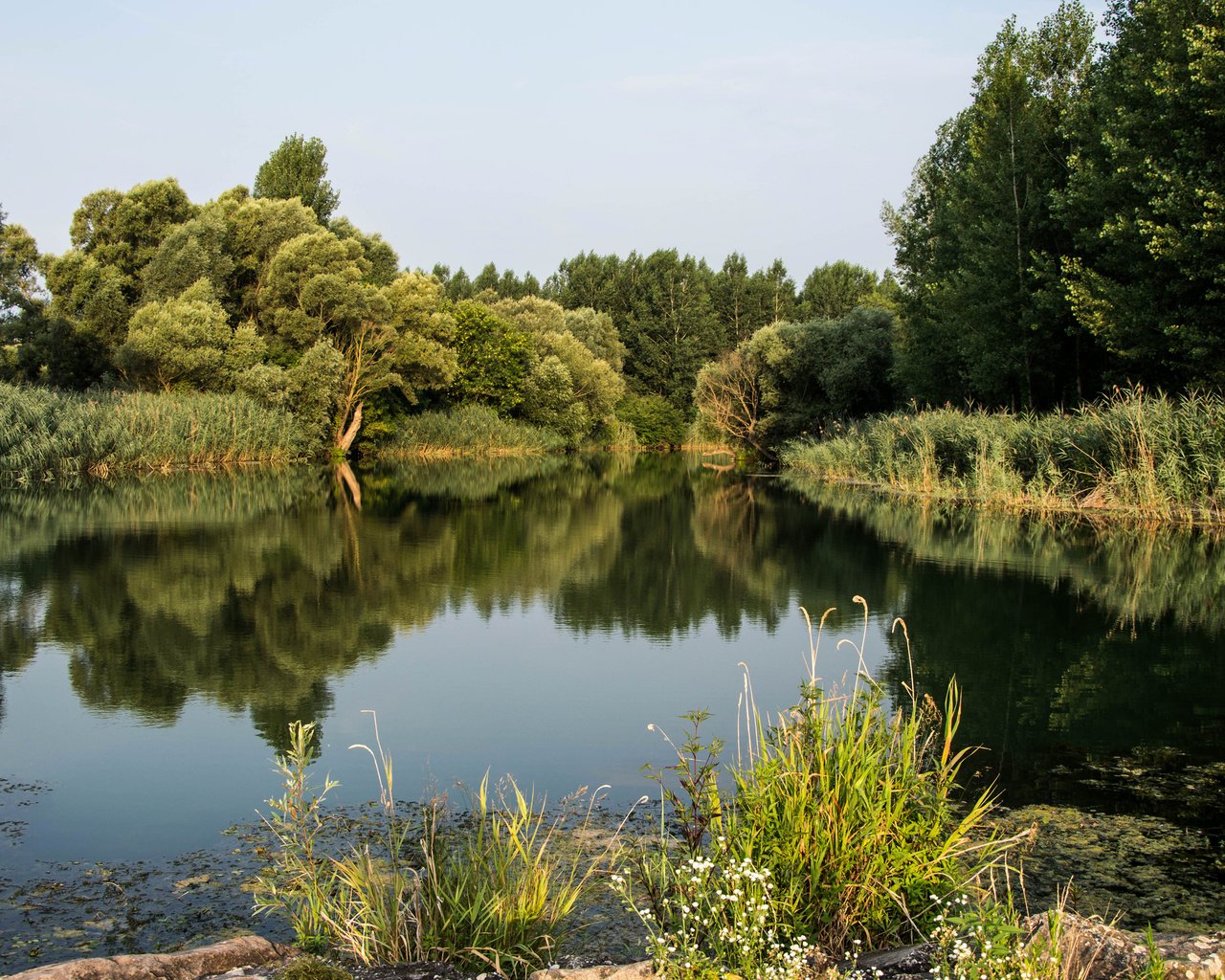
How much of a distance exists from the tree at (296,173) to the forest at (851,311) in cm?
13

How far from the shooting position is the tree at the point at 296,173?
57.8 meters

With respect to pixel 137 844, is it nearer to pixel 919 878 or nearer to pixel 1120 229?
pixel 919 878

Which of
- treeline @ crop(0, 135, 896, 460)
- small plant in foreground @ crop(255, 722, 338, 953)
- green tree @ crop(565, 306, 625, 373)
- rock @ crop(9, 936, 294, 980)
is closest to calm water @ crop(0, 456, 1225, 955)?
small plant in foreground @ crop(255, 722, 338, 953)

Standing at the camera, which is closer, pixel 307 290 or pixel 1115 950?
pixel 1115 950

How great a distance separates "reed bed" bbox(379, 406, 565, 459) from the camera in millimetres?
52375

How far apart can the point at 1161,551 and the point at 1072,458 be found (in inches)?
262

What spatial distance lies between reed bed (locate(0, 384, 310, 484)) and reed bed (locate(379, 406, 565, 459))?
11232 millimetres

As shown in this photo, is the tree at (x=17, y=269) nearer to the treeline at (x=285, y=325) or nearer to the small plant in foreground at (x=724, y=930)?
the treeline at (x=285, y=325)

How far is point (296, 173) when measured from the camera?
5812cm

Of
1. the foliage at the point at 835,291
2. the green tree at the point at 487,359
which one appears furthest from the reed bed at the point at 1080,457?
the foliage at the point at 835,291

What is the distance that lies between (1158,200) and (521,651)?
1897 cm

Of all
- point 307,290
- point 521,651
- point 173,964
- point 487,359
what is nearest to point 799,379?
point 487,359

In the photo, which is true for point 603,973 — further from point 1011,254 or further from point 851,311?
point 851,311

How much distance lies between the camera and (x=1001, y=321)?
31609 millimetres
